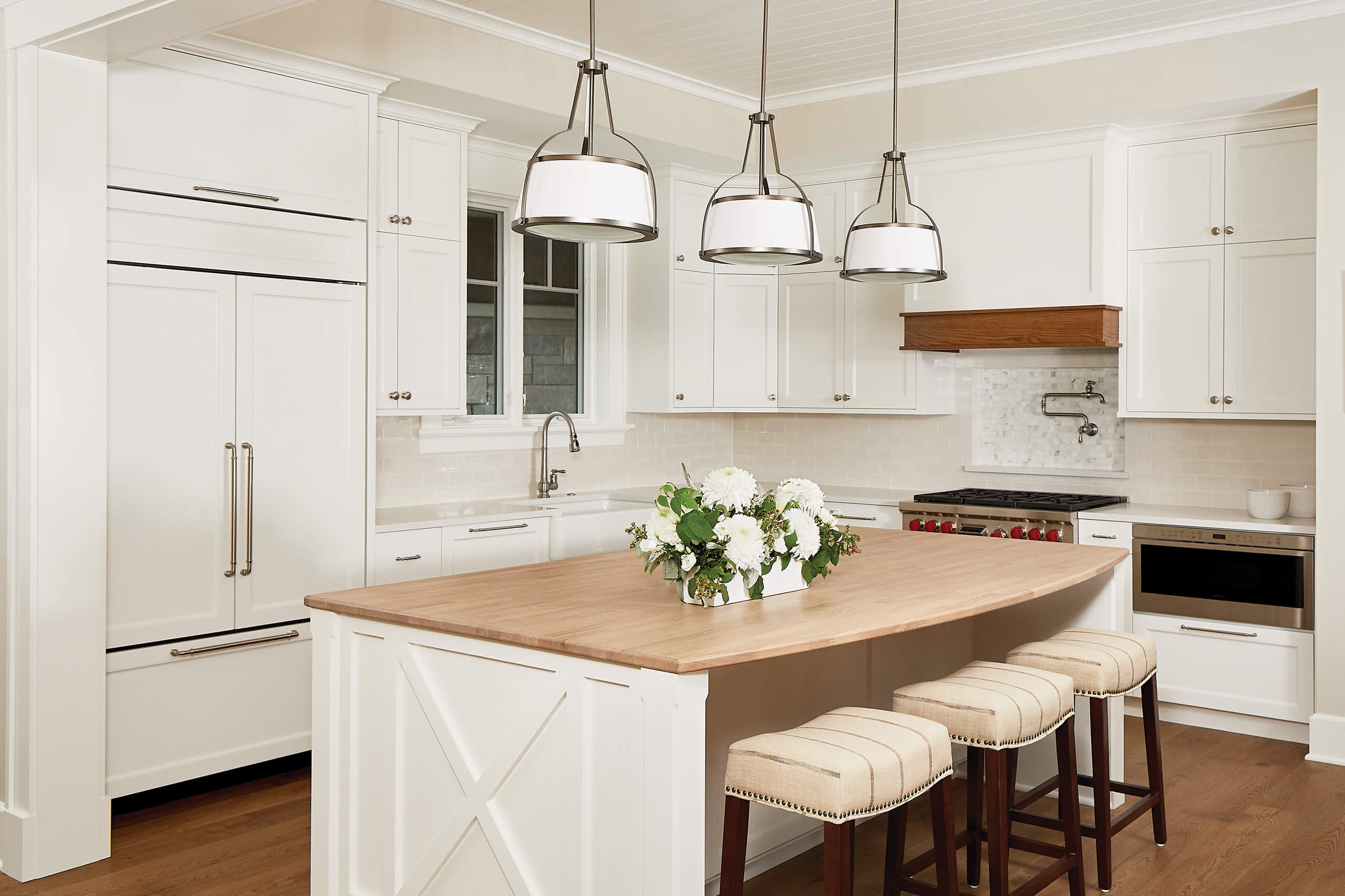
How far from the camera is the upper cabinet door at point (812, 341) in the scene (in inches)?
245

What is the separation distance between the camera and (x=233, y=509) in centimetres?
392

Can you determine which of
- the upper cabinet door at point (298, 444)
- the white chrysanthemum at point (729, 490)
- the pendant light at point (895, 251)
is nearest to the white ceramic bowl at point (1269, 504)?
the pendant light at point (895, 251)

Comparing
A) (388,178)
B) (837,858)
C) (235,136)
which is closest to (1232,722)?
(837,858)

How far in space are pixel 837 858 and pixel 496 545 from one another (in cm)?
285

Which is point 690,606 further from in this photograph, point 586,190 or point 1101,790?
point 1101,790

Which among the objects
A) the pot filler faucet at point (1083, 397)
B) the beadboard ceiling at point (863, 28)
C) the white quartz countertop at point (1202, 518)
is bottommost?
the white quartz countertop at point (1202, 518)

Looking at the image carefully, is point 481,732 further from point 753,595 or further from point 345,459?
point 345,459

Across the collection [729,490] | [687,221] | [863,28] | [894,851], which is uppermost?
[863,28]

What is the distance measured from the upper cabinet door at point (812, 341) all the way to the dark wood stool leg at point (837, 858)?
13.4 feet

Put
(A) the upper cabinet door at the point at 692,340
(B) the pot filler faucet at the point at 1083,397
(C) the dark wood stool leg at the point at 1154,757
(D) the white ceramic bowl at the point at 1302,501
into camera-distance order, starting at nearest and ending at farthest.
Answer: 1. (C) the dark wood stool leg at the point at 1154,757
2. (D) the white ceramic bowl at the point at 1302,501
3. (B) the pot filler faucet at the point at 1083,397
4. (A) the upper cabinet door at the point at 692,340

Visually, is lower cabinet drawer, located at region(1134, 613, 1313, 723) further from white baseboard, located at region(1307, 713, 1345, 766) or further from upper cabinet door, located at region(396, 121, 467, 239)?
upper cabinet door, located at region(396, 121, 467, 239)

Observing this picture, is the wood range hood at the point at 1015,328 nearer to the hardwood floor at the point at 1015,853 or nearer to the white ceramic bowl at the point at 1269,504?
the white ceramic bowl at the point at 1269,504

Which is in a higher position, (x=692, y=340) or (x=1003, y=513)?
(x=692, y=340)

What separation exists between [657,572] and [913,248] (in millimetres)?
1296
